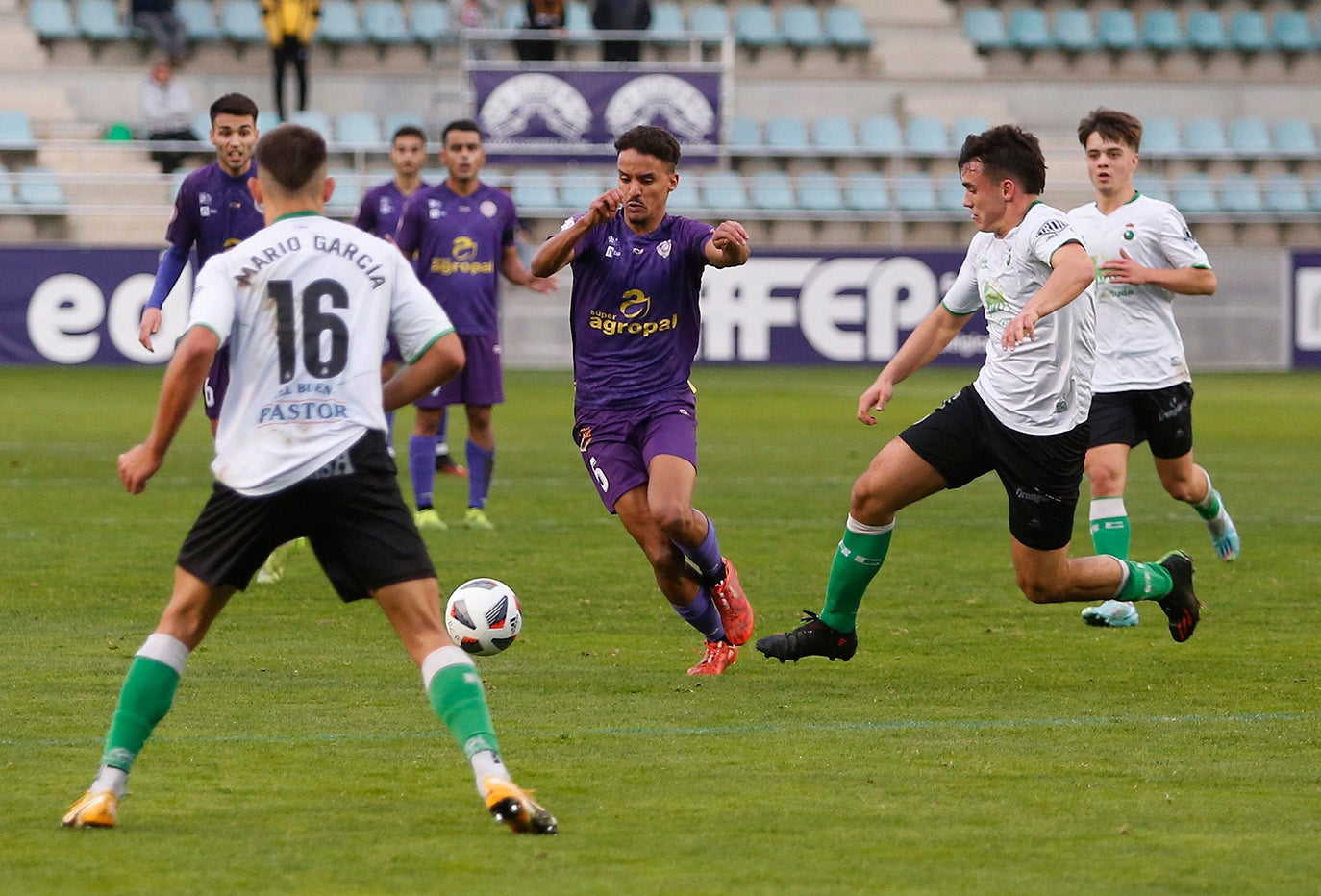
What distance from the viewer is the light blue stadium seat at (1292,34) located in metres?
31.5

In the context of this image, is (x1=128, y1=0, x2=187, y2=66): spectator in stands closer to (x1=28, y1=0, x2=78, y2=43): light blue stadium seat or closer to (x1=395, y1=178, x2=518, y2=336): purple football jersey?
(x1=28, y1=0, x2=78, y2=43): light blue stadium seat

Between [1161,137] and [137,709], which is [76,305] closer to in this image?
[1161,137]

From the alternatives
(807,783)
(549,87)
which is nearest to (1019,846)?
(807,783)

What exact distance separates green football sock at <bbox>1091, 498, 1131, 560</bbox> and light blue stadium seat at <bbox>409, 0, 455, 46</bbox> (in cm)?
2174

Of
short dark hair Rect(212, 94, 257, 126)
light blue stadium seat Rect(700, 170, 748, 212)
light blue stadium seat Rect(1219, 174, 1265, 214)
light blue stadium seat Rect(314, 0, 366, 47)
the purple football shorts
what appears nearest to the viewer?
the purple football shorts

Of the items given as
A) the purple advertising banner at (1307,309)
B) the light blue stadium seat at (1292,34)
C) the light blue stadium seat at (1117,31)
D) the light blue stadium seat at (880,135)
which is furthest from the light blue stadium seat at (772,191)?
the light blue stadium seat at (1292,34)

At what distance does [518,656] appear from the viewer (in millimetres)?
7664

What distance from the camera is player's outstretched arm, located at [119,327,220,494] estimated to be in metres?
4.69

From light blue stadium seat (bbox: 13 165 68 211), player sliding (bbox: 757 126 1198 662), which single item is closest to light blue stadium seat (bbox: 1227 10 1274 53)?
light blue stadium seat (bbox: 13 165 68 211)

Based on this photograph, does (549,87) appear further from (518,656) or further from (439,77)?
(518,656)

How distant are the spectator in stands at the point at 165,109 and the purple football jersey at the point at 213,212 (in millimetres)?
17594

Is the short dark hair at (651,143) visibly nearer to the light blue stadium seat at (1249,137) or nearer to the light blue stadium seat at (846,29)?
the light blue stadium seat at (846,29)

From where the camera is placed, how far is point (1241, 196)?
28.8 meters

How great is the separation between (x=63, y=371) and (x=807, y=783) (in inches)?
816
